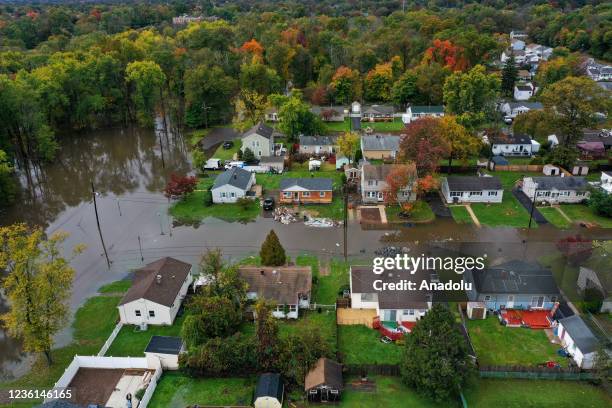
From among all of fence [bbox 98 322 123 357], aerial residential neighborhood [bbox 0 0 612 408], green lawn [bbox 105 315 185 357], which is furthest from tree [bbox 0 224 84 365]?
green lawn [bbox 105 315 185 357]

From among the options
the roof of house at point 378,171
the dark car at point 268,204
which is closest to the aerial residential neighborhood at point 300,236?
the roof of house at point 378,171

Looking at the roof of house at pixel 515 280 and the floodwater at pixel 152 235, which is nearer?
the roof of house at pixel 515 280

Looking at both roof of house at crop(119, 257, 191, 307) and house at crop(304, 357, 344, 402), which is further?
roof of house at crop(119, 257, 191, 307)

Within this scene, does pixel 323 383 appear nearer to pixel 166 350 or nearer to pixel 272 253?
pixel 166 350

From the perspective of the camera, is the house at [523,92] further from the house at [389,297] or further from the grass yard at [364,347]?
the grass yard at [364,347]

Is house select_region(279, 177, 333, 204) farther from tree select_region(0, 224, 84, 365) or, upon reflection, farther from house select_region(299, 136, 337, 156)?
tree select_region(0, 224, 84, 365)

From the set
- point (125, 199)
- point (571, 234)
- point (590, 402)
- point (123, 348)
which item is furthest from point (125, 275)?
point (571, 234)

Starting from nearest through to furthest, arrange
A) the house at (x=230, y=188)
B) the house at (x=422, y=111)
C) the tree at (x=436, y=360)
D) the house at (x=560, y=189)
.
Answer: the tree at (x=436, y=360) < the house at (x=560, y=189) < the house at (x=230, y=188) < the house at (x=422, y=111)
